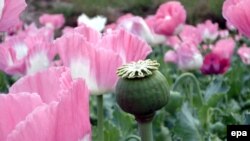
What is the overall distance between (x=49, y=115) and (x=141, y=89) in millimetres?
207

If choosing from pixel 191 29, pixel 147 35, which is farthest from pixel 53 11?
pixel 147 35

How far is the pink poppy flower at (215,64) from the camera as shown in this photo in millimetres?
1985

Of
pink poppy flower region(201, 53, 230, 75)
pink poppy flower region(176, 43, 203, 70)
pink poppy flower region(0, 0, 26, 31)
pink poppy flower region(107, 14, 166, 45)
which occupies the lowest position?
pink poppy flower region(0, 0, 26, 31)

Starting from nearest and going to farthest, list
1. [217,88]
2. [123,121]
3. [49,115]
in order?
1. [49,115]
2. [123,121]
3. [217,88]

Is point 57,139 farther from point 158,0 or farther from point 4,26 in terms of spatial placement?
point 158,0

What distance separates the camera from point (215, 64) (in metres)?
1.98

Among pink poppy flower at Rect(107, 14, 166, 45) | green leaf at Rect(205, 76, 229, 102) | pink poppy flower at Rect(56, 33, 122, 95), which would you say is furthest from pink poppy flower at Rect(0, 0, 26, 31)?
pink poppy flower at Rect(107, 14, 166, 45)

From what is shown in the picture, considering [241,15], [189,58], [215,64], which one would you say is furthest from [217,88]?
[241,15]

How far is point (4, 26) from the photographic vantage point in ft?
2.53

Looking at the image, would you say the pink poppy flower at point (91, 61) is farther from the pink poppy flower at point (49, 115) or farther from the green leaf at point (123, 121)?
the green leaf at point (123, 121)

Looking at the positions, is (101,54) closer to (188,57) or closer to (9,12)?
(9,12)

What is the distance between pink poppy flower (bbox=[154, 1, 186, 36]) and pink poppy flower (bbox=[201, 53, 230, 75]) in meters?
0.19

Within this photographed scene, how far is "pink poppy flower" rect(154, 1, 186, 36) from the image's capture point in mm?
2158

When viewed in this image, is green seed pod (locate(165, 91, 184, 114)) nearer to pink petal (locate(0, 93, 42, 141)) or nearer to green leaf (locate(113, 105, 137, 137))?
green leaf (locate(113, 105, 137, 137))
